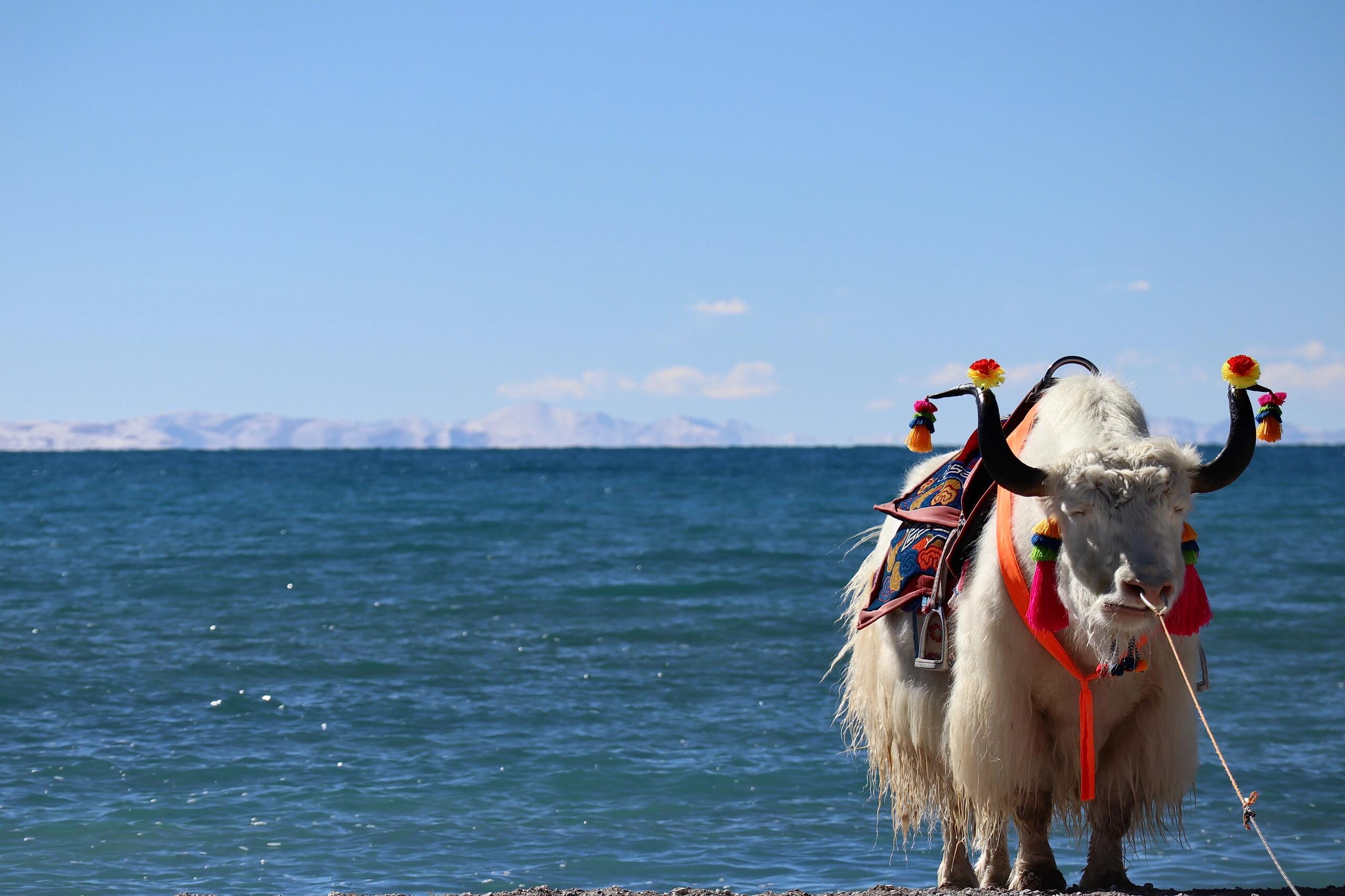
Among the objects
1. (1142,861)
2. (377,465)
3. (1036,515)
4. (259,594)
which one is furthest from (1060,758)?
(377,465)

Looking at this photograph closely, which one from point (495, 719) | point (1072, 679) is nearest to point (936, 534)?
point (1072, 679)

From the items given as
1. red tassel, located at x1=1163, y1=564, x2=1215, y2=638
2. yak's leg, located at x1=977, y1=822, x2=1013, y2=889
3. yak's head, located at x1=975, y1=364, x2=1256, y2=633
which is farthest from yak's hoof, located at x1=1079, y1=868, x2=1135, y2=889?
yak's head, located at x1=975, y1=364, x2=1256, y2=633

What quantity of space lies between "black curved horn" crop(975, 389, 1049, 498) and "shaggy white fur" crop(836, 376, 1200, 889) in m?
0.04

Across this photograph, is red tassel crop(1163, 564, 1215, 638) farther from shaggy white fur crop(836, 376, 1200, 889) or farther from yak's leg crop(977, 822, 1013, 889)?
yak's leg crop(977, 822, 1013, 889)

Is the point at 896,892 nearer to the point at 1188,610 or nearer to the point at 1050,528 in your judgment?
the point at 1188,610

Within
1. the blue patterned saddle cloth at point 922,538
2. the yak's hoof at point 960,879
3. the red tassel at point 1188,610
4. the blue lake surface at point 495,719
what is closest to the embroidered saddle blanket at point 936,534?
the blue patterned saddle cloth at point 922,538

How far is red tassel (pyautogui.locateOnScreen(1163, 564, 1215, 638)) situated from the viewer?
3.27 meters

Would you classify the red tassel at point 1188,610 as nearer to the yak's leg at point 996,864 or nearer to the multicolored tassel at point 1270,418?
the multicolored tassel at point 1270,418

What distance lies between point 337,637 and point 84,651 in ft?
6.43

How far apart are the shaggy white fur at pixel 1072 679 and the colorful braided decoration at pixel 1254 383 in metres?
0.26

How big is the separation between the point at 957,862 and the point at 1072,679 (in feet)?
4.22

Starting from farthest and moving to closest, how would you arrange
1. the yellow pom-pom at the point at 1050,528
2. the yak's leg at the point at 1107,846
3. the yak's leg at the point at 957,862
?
the yak's leg at the point at 957,862
the yak's leg at the point at 1107,846
the yellow pom-pom at the point at 1050,528

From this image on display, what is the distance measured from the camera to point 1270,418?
11.5 feet

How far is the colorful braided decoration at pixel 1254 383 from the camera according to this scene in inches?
133
